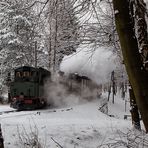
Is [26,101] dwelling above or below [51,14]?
below

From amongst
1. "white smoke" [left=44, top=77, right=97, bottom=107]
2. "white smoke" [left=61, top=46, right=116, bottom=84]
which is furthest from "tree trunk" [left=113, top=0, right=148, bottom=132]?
"white smoke" [left=61, top=46, right=116, bottom=84]

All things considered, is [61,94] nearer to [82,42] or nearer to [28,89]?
[28,89]

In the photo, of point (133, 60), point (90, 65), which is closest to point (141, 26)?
point (133, 60)

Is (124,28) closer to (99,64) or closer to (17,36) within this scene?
(99,64)

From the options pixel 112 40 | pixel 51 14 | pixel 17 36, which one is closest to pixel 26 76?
Answer: pixel 17 36

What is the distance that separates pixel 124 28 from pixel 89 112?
688 inches

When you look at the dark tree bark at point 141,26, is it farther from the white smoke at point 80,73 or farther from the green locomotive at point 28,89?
the green locomotive at point 28,89

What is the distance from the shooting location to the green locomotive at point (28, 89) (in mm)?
22516

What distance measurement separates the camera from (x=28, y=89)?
23109 millimetres

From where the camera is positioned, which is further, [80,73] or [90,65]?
[80,73]

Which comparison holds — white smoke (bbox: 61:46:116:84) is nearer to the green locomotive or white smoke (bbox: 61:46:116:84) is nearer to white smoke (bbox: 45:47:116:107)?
white smoke (bbox: 45:47:116:107)

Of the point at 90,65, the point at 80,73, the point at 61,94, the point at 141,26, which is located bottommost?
the point at 61,94

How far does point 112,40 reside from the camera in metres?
11.9

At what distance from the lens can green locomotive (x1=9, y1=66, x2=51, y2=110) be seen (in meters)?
22.5
